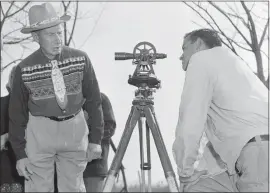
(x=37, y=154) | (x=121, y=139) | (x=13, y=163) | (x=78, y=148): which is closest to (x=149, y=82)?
(x=121, y=139)

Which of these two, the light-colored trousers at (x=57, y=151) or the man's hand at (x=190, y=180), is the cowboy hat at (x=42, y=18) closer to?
the light-colored trousers at (x=57, y=151)

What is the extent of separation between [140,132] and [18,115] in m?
0.85

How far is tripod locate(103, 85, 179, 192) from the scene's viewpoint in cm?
334

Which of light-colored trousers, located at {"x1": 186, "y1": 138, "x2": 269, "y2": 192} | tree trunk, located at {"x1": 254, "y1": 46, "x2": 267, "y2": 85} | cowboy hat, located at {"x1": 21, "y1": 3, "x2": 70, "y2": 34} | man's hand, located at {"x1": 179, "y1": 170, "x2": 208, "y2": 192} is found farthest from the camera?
tree trunk, located at {"x1": 254, "y1": 46, "x2": 267, "y2": 85}

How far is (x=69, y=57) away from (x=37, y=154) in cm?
67

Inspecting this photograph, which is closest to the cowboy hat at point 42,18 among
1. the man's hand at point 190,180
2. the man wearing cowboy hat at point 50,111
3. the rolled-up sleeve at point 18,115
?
the man wearing cowboy hat at point 50,111

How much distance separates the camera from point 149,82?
352cm

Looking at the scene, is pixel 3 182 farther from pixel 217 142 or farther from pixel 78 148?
pixel 217 142

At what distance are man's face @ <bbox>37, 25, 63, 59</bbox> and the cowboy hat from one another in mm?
33

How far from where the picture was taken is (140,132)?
3.64 meters

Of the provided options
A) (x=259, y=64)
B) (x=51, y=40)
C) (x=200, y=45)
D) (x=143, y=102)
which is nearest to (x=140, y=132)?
(x=143, y=102)

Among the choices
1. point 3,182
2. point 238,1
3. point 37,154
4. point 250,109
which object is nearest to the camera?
point 250,109

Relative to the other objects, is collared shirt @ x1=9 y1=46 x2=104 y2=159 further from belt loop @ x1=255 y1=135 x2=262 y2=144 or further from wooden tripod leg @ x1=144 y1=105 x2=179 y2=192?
belt loop @ x1=255 y1=135 x2=262 y2=144

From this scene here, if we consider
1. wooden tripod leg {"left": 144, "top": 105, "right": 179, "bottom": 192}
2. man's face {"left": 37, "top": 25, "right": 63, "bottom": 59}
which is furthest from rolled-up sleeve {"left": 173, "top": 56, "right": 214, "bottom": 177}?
man's face {"left": 37, "top": 25, "right": 63, "bottom": 59}
